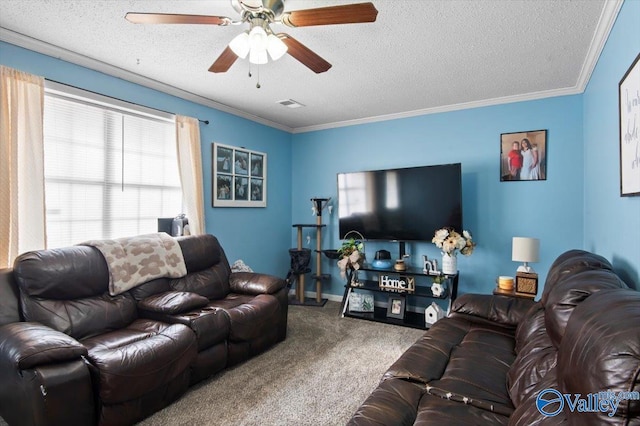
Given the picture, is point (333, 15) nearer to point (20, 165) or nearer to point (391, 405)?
point (391, 405)

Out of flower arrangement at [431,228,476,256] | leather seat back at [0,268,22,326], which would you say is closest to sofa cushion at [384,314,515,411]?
flower arrangement at [431,228,476,256]

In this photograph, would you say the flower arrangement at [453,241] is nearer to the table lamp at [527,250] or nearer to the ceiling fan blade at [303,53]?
the table lamp at [527,250]

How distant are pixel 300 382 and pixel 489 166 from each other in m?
3.12

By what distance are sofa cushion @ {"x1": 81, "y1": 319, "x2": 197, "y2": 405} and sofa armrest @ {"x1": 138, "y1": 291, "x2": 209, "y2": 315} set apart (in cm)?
14

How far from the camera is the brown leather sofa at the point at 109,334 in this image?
1.69 m

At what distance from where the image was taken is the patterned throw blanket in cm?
261

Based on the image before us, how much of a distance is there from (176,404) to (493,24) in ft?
10.9

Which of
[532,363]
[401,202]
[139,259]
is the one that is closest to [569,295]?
[532,363]

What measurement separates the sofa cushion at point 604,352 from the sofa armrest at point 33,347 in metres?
2.17

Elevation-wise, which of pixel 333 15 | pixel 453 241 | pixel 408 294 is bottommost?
pixel 408 294

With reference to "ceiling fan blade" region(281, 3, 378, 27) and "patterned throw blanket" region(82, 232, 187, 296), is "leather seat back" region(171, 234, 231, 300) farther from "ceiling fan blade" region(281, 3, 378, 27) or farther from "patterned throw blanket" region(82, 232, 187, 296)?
"ceiling fan blade" region(281, 3, 378, 27)

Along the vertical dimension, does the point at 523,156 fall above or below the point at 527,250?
above

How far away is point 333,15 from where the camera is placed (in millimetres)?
1700

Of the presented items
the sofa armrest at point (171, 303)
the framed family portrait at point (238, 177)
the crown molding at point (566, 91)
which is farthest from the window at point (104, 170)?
the crown molding at point (566, 91)
